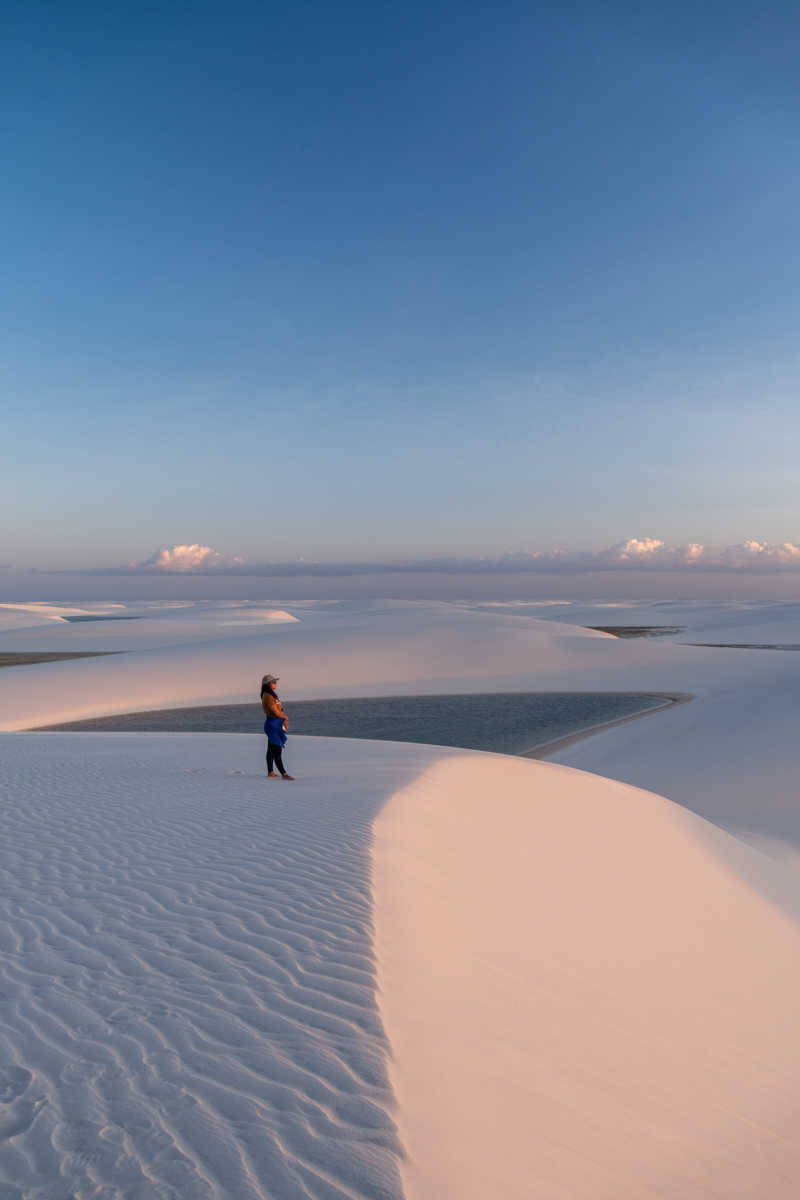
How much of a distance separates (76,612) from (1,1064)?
134 m

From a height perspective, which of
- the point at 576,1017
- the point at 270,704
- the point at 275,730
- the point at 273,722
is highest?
the point at 270,704

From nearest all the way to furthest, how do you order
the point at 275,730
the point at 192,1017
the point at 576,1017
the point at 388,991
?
the point at 192,1017, the point at 388,991, the point at 576,1017, the point at 275,730

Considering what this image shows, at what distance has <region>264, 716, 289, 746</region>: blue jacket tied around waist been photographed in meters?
10.2

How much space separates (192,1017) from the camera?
3.21 meters

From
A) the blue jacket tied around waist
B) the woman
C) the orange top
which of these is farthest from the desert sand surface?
the orange top

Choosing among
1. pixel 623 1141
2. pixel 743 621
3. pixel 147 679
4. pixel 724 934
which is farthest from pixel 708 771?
pixel 743 621

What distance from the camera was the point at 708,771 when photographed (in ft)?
50.5

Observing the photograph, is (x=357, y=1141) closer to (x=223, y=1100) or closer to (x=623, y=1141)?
(x=223, y=1100)

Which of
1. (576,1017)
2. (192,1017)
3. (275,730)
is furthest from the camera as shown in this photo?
(275,730)

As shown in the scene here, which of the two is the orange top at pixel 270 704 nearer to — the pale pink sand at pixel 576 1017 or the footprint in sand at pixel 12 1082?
the pale pink sand at pixel 576 1017

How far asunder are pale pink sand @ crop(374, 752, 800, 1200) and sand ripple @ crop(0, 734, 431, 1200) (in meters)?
0.25

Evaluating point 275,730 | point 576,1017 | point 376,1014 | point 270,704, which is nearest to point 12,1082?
point 376,1014

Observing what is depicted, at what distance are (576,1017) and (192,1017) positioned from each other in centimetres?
213

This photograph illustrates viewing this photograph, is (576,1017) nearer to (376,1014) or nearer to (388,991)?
(388,991)
